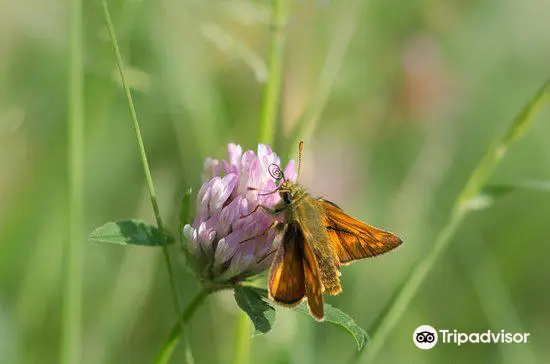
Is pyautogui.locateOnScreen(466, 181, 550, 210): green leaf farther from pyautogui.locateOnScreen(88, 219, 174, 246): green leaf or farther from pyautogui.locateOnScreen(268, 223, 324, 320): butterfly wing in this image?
pyautogui.locateOnScreen(88, 219, 174, 246): green leaf

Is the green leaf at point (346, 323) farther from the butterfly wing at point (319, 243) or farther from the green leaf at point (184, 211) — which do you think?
the green leaf at point (184, 211)

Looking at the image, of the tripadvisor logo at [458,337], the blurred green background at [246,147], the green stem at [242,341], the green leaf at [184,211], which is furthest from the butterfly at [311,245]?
the tripadvisor logo at [458,337]

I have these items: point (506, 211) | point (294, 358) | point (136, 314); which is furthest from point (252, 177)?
point (506, 211)

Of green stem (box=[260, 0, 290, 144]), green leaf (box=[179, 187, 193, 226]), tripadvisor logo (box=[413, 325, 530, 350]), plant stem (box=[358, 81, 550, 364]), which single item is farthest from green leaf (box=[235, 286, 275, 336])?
tripadvisor logo (box=[413, 325, 530, 350])

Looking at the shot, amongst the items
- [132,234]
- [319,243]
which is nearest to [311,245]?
[319,243]

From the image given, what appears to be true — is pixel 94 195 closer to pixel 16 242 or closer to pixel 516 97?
pixel 16 242

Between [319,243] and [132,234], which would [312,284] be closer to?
[319,243]
